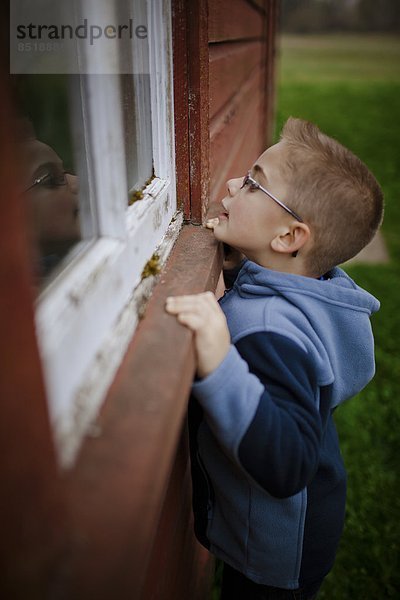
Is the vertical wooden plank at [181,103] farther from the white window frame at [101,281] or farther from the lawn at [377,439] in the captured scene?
the lawn at [377,439]

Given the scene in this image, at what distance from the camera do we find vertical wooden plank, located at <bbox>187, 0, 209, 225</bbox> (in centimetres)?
134

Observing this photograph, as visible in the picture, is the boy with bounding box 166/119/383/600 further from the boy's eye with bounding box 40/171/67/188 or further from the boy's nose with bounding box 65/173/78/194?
the boy's eye with bounding box 40/171/67/188

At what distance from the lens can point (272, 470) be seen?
42.3 inches

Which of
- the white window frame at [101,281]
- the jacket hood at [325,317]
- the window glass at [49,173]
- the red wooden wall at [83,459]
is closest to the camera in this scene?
the red wooden wall at [83,459]

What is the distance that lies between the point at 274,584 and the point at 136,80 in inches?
47.4

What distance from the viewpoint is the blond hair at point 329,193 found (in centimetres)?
125

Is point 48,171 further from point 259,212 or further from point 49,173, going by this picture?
point 259,212

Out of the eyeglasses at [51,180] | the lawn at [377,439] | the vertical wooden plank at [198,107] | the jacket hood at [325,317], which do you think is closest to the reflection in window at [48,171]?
the eyeglasses at [51,180]

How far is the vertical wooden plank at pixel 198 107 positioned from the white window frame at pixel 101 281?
8cm

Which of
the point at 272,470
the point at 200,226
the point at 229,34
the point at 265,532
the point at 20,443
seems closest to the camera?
the point at 20,443

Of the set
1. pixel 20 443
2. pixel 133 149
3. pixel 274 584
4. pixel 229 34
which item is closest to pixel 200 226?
pixel 133 149

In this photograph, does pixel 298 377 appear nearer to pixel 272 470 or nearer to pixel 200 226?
pixel 272 470

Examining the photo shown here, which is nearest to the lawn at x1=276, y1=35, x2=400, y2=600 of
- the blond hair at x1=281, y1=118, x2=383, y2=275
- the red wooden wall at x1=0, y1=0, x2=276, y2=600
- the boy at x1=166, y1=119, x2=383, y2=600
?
the boy at x1=166, y1=119, x2=383, y2=600

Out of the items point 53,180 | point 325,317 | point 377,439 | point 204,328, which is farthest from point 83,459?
point 377,439
